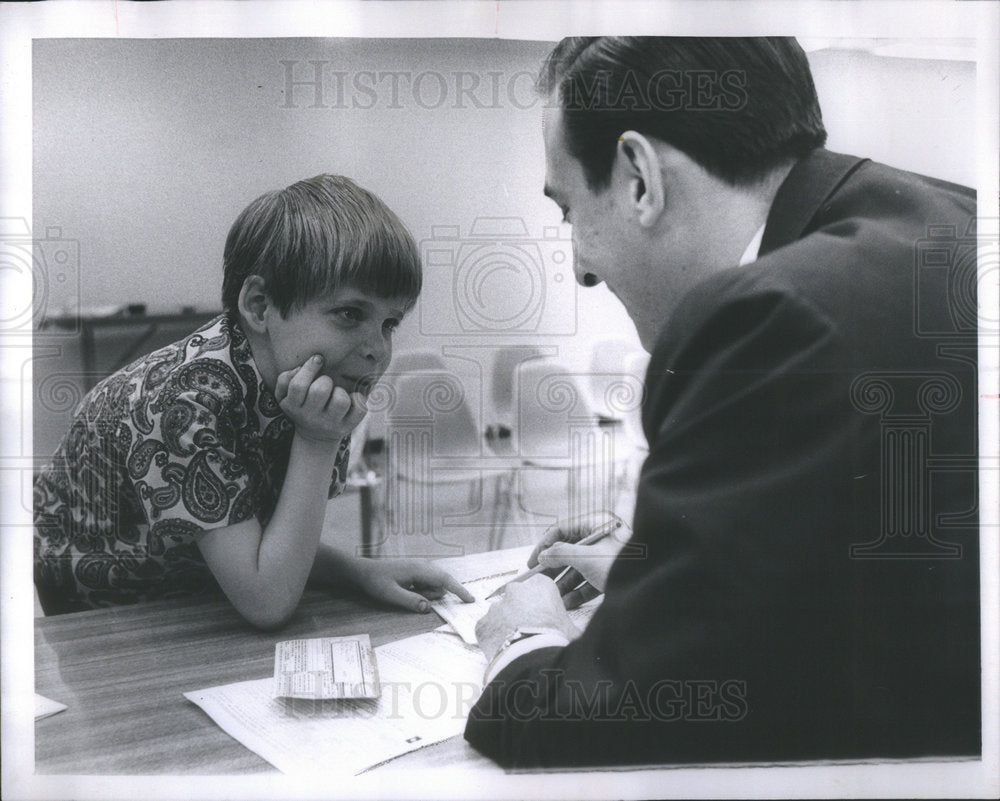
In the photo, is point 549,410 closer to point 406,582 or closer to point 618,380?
point 618,380

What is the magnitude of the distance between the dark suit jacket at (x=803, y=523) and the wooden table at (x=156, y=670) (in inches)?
12.1

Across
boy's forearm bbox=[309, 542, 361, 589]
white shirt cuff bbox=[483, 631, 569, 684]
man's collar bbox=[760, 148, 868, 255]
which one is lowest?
white shirt cuff bbox=[483, 631, 569, 684]

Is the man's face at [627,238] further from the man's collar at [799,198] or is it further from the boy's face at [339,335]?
the boy's face at [339,335]

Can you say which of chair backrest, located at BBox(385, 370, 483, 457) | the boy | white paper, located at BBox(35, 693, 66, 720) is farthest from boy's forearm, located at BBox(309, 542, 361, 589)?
white paper, located at BBox(35, 693, 66, 720)

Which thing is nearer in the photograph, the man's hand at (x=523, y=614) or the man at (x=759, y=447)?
the man at (x=759, y=447)

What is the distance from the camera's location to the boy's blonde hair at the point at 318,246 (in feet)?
4.93

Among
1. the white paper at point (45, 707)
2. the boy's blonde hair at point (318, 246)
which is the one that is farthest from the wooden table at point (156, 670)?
the boy's blonde hair at point (318, 246)

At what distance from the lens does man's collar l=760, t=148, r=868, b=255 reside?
1350 millimetres

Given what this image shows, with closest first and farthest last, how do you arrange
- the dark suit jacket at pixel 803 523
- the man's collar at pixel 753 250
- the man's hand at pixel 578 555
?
1. the dark suit jacket at pixel 803 523
2. the man's collar at pixel 753 250
3. the man's hand at pixel 578 555

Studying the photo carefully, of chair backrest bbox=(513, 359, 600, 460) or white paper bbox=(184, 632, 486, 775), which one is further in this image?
chair backrest bbox=(513, 359, 600, 460)

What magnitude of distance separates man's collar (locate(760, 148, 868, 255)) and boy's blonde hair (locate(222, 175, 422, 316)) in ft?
1.87

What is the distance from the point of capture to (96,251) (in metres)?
1.56

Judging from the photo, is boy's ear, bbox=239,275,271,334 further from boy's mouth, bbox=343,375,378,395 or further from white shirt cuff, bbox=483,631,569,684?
white shirt cuff, bbox=483,631,569,684

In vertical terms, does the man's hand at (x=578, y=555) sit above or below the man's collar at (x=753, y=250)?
below
